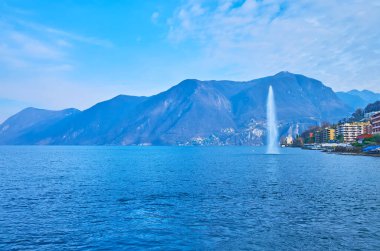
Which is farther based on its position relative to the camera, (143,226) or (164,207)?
(164,207)

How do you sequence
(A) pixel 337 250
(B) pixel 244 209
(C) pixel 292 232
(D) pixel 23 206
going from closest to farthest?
(A) pixel 337 250 → (C) pixel 292 232 → (B) pixel 244 209 → (D) pixel 23 206

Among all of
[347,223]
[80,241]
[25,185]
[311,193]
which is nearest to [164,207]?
[80,241]

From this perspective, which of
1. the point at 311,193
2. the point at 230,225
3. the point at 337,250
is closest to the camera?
the point at 337,250

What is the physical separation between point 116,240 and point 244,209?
1924 cm

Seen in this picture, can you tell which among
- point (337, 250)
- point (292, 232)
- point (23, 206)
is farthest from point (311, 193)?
point (23, 206)

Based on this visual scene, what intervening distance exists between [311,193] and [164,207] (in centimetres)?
2737

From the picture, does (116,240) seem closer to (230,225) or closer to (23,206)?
(230,225)

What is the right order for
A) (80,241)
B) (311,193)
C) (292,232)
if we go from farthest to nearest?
(311,193), (292,232), (80,241)

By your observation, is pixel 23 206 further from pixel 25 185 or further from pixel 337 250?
pixel 337 250

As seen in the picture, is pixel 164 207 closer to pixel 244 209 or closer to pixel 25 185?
pixel 244 209

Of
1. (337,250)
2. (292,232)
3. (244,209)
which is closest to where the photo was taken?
(337,250)

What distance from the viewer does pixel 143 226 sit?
39.7m

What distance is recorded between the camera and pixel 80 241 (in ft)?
112

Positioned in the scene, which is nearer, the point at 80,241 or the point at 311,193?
the point at 80,241
